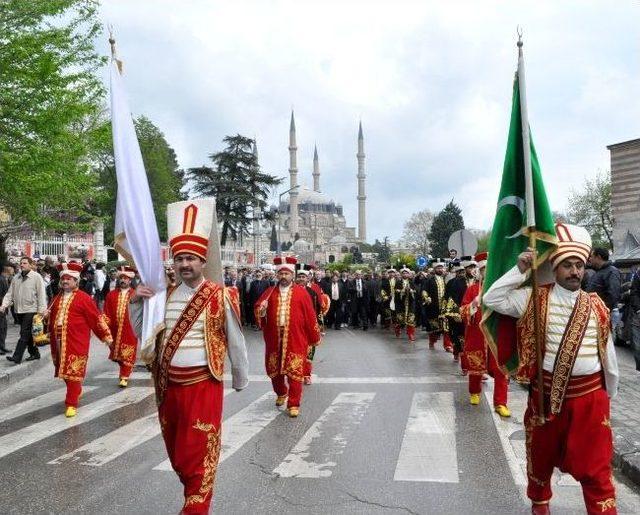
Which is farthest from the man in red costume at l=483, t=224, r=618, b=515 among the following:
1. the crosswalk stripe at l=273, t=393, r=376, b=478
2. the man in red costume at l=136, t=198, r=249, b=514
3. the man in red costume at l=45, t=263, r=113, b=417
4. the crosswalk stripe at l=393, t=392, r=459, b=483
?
the man in red costume at l=45, t=263, r=113, b=417

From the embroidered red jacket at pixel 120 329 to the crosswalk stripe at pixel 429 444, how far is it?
442 cm

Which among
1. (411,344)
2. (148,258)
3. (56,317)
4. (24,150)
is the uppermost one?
(24,150)

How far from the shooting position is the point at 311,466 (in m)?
5.98

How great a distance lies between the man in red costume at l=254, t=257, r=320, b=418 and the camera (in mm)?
8609

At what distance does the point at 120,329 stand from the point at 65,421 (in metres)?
2.78

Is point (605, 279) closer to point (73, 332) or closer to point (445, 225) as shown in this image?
point (73, 332)

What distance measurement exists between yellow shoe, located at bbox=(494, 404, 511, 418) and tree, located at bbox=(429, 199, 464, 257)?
194 feet

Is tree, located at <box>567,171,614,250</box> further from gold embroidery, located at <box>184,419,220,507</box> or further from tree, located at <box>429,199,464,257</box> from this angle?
gold embroidery, located at <box>184,419,220,507</box>

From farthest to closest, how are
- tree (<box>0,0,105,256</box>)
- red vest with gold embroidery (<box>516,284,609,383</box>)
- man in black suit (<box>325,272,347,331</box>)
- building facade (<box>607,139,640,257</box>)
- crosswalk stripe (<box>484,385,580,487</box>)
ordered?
building facade (<box>607,139,640,257</box>) → man in black suit (<box>325,272,347,331</box>) → tree (<box>0,0,105,256</box>) → crosswalk stripe (<box>484,385,580,487</box>) → red vest with gold embroidery (<box>516,284,609,383</box>)

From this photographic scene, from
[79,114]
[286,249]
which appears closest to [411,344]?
[79,114]

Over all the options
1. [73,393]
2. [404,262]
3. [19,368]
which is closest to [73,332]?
[73,393]

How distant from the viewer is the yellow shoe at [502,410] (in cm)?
794

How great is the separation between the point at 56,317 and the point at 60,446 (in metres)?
2.56

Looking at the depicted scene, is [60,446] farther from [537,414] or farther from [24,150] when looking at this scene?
[24,150]
